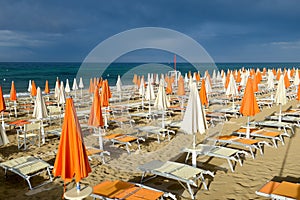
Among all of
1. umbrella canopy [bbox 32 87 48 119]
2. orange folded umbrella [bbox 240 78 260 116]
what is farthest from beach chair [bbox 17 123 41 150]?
orange folded umbrella [bbox 240 78 260 116]

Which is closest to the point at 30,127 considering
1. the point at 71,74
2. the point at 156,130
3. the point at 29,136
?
the point at 29,136

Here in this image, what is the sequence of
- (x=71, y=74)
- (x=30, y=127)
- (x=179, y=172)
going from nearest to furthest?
(x=179, y=172)
(x=30, y=127)
(x=71, y=74)

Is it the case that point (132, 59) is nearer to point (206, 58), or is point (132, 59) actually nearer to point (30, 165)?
point (206, 58)

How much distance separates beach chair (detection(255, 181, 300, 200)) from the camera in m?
3.60

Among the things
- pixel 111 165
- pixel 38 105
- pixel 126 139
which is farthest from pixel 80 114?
pixel 111 165

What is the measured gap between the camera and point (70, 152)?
9.74ft

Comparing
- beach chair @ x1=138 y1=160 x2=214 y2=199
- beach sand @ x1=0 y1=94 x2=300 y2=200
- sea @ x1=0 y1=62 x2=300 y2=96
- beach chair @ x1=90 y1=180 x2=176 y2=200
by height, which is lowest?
beach sand @ x1=0 y1=94 x2=300 y2=200

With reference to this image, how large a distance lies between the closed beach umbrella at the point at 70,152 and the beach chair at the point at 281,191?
2.51 m

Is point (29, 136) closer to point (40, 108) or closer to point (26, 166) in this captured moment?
point (40, 108)

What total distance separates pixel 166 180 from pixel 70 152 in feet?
8.37

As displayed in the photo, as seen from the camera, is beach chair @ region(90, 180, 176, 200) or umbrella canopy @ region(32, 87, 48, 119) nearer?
beach chair @ region(90, 180, 176, 200)

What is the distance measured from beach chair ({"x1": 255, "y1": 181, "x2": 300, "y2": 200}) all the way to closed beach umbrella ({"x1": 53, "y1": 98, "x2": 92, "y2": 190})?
2.51 meters

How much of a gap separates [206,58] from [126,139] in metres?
3.91

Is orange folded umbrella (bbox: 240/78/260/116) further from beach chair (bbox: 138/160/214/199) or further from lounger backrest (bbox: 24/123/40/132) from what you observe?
lounger backrest (bbox: 24/123/40/132)
